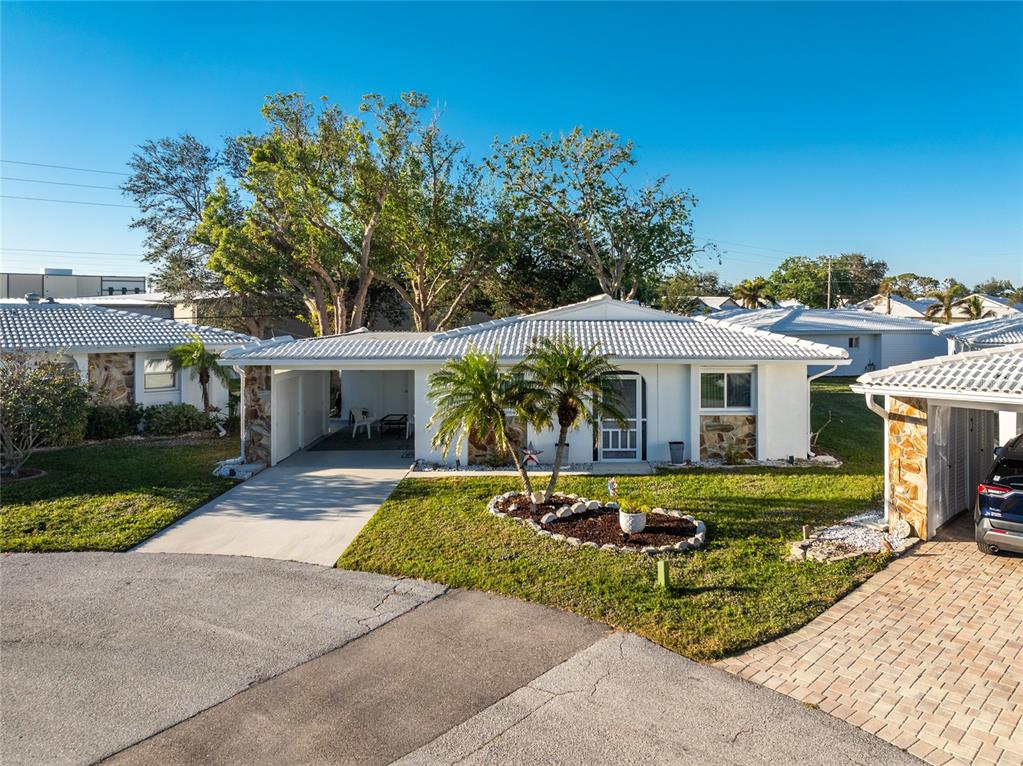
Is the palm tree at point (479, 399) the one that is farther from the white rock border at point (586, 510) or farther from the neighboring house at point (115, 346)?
the neighboring house at point (115, 346)

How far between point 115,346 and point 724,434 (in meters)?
17.8

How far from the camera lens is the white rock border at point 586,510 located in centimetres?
876

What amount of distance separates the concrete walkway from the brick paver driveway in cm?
602

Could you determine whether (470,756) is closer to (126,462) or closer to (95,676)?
(95,676)

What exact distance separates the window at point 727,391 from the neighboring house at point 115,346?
14.3 metres

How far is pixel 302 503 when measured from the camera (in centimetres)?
1188

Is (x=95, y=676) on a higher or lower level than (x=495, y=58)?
lower

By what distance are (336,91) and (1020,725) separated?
2931cm

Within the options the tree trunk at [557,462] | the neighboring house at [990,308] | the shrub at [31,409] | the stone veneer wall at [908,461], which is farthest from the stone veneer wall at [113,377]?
the neighboring house at [990,308]

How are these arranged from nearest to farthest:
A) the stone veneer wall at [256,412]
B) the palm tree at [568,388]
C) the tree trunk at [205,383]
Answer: the palm tree at [568,388] < the stone veneer wall at [256,412] < the tree trunk at [205,383]

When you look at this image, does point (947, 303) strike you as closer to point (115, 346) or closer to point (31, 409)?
point (115, 346)

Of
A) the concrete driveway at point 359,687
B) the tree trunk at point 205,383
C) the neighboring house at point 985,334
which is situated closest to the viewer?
the concrete driveway at point 359,687

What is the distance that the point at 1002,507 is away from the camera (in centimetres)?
807

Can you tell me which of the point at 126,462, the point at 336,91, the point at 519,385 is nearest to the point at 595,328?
the point at 519,385
